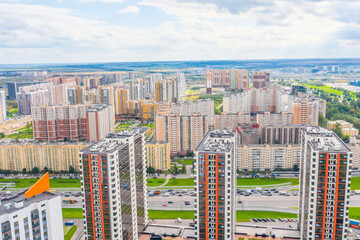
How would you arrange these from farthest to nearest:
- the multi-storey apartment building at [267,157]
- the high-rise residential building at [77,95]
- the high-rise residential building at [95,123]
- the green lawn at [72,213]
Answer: the high-rise residential building at [77,95] < the high-rise residential building at [95,123] < the multi-storey apartment building at [267,157] < the green lawn at [72,213]

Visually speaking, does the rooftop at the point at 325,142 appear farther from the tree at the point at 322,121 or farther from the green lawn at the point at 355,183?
the tree at the point at 322,121

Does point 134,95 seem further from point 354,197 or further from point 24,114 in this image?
point 354,197

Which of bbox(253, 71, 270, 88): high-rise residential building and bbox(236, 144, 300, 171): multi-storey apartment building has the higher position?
bbox(253, 71, 270, 88): high-rise residential building

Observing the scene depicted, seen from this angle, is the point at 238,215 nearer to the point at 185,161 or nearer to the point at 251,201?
the point at 251,201

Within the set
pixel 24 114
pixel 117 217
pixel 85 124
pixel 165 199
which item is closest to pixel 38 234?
pixel 117 217

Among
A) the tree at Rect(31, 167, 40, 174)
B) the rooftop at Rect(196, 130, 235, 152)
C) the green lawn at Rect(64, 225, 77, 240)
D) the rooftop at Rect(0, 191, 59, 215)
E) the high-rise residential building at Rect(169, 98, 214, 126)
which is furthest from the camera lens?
the high-rise residential building at Rect(169, 98, 214, 126)

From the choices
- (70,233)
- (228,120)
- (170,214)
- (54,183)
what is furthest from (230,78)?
(70,233)

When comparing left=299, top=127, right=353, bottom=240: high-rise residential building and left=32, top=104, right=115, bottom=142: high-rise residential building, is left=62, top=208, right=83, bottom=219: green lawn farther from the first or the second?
left=32, top=104, right=115, bottom=142: high-rise residential building

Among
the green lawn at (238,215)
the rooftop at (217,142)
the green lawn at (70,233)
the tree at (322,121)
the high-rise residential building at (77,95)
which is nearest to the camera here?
the rooftop at (217,142)

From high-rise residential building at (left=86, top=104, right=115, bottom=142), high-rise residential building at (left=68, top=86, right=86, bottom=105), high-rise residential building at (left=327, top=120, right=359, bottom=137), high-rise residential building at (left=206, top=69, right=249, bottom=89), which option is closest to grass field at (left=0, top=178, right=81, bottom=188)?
high-rise residential building at (left=86, top=104, right=115, bottom=142)

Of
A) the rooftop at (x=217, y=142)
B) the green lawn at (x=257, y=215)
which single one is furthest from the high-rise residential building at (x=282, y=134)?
the rooftop at (x=217, y=142)
